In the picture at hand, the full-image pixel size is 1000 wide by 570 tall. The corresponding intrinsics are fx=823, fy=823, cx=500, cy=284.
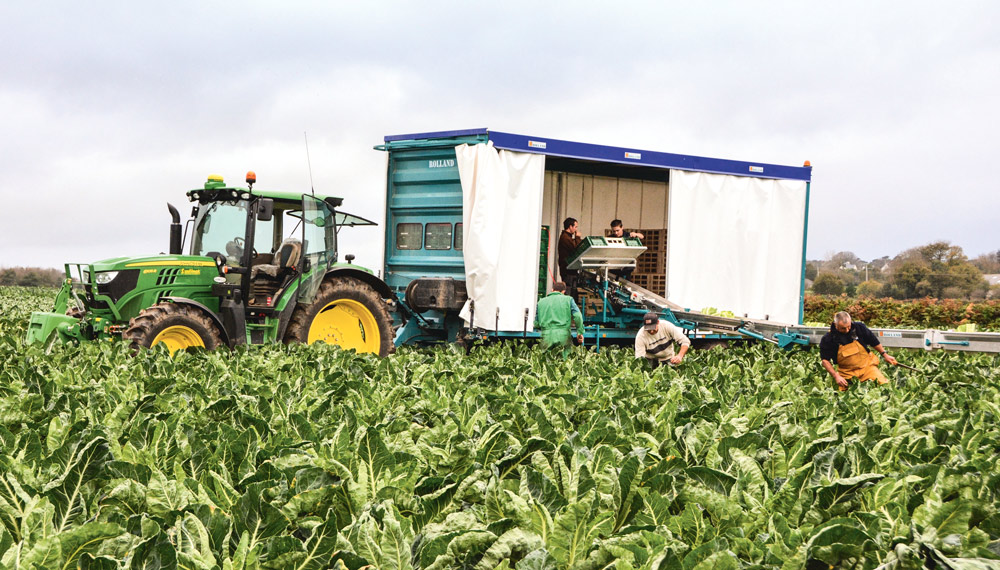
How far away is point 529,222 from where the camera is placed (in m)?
12.1

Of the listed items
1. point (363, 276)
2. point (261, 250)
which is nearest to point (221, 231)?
point (261, 250)

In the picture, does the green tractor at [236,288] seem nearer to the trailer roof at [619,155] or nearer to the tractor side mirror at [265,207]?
the tractor side mirror at [265,207]

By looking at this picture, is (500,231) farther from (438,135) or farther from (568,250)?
(568,250)

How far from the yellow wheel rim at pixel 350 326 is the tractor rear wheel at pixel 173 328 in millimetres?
1667

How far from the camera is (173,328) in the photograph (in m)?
9.30

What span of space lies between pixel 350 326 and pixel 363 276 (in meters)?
0.71

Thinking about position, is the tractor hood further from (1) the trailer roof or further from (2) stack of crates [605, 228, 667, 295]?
(2) stack of crates [605, 228, 667, 295]

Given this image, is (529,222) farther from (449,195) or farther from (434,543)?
(434,543)

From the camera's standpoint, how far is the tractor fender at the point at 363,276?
36.3ft

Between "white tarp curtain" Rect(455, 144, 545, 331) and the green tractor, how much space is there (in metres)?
1.36

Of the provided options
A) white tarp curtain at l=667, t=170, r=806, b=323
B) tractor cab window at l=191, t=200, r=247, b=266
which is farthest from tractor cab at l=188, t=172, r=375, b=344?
white tarp curtain at l=667, t=170, r=806, b=323

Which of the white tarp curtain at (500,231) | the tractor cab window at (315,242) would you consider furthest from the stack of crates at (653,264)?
the tractor cab window at (315,242)

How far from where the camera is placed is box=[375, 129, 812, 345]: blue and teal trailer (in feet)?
38.7

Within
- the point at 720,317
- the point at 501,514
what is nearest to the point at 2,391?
the point at 501,514
